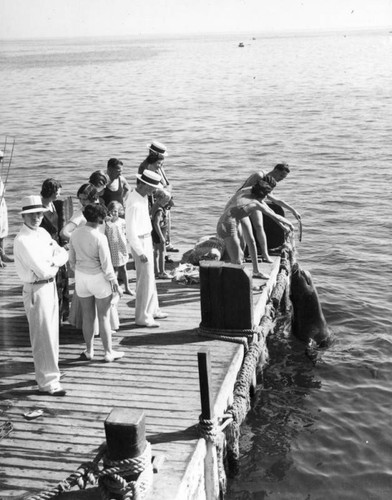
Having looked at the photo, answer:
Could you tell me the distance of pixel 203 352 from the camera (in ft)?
22.3

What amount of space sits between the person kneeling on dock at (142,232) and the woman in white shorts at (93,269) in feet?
3.12

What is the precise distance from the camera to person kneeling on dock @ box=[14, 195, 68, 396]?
7270 millimetres

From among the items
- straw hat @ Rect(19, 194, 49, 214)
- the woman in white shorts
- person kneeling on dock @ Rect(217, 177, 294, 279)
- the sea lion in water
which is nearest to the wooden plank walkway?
the woman in white shorts

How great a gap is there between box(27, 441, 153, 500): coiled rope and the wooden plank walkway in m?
0.20

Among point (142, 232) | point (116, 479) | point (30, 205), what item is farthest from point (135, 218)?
point (116, 479)

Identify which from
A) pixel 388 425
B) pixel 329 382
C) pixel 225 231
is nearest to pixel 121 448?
pixel 225 231

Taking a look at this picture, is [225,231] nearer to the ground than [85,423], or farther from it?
farther from it

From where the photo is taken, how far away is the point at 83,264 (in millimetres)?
8000

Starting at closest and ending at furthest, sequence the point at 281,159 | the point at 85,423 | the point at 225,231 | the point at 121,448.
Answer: the point at 121,448 → the point at 85,423 → the point at 225,231 → the point at 281,159

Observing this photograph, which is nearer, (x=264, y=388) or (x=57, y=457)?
(x=57, y=457)

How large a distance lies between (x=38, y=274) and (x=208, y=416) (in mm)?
2195

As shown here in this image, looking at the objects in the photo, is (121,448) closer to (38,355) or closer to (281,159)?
(38,355)

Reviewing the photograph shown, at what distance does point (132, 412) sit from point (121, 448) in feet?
0.97

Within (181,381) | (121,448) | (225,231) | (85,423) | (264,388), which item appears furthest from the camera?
(264,388)
